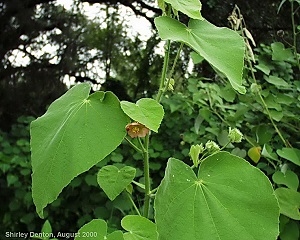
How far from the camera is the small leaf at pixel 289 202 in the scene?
2.76 feet

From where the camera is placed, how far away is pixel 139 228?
478mm

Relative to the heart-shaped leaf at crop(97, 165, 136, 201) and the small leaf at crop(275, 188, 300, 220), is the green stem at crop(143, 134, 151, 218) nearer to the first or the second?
the heart-shaped leaf at crop(97, 165, 136, 201)

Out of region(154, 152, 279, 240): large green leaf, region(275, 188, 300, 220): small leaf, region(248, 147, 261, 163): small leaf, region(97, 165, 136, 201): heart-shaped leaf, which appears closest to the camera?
region(154, 152, 279, 240): large green leaf

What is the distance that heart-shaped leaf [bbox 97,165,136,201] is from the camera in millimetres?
529

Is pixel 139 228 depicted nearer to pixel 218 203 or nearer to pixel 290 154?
pixel 218 203

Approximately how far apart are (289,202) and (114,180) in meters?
0.49

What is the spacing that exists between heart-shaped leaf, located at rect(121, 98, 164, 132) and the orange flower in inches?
0.9

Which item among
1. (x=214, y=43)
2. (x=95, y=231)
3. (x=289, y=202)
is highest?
(x=214, y=43)

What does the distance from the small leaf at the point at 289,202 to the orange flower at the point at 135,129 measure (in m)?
0.49

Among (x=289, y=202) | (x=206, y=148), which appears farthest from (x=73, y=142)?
(x=289, y=202)

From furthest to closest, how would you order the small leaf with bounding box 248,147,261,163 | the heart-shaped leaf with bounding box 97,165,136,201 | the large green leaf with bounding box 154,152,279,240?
the small leaf with bounding box 248,147,261,163 → the heart-shaped leaf with bounding box 97,165,136,201 → the large green leaf with bounding box 154,152,279,240

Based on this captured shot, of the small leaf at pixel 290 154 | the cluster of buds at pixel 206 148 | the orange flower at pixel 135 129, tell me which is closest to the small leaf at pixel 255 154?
the small leaf at pixel 290 154

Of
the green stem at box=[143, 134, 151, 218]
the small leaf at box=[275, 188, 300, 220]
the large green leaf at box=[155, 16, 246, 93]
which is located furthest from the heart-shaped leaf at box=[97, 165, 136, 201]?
the small leaf at box=[275, 188, 300, 220]

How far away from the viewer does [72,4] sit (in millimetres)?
2939
